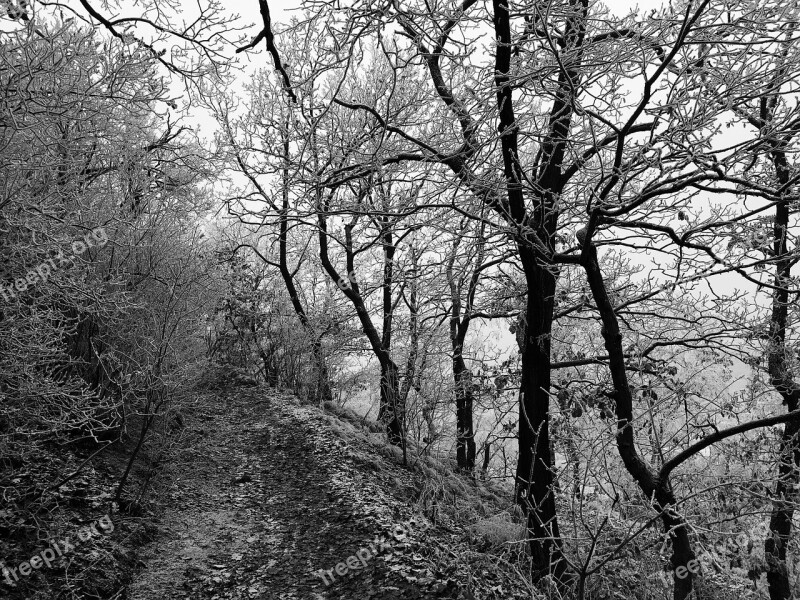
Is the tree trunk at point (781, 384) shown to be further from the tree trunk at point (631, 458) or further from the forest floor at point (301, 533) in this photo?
the forest floor at point (301, 533)

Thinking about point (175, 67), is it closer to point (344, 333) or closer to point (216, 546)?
point (216, 546)

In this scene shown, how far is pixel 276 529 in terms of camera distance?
5438 mm

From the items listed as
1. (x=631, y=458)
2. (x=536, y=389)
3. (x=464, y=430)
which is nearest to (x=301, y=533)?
(x=536, y=389)

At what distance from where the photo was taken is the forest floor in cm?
418

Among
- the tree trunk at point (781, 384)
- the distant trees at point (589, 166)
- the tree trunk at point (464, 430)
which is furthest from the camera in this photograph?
the tree trunk at point (464, 430)

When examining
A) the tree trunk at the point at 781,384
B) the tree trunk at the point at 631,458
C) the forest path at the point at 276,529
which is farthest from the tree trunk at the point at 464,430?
the tree trunk at the point at 781,384

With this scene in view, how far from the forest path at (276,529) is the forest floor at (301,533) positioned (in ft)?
0.04

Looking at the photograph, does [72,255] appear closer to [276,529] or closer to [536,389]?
[276,529]

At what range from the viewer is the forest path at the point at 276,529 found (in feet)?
13.9

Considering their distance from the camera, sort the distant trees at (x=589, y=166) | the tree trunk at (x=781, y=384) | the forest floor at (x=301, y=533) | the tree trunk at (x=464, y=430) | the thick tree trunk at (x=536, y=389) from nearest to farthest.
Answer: the distant trees at (x=589, y=166), the forest floor at (x=301, y=533), the thick tree trunk at (x=536, y=389), the tree trunk at (x=781, y=384), the tree trunk at (x=464, y=430)

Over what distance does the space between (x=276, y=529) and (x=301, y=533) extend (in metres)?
0.36

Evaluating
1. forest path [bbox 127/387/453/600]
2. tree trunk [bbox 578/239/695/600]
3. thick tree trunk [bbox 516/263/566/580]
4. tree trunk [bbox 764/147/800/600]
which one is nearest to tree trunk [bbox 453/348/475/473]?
forest path [bbox 127/387/453/600]

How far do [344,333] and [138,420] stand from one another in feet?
16.4

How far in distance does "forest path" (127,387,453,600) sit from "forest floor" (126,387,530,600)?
0.01 meters
